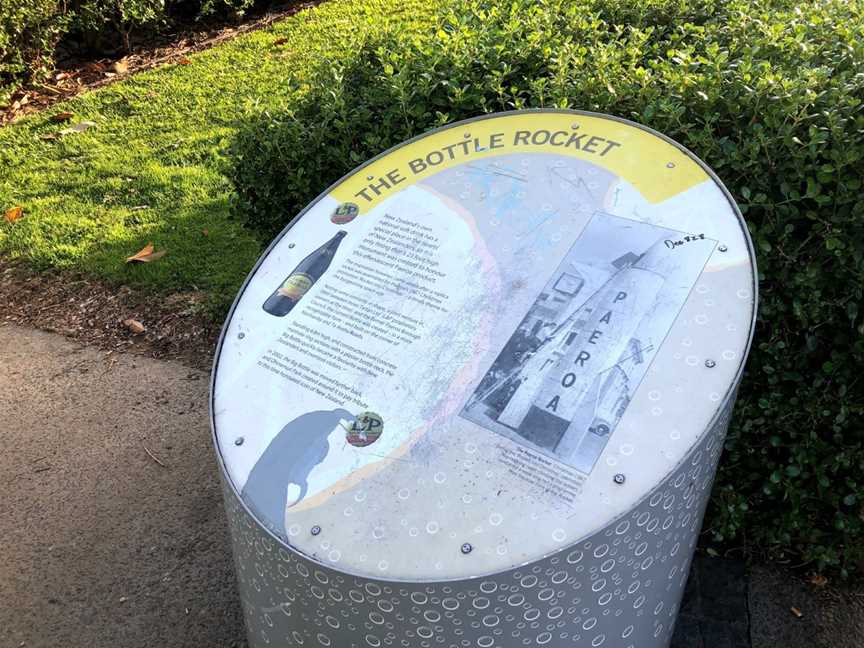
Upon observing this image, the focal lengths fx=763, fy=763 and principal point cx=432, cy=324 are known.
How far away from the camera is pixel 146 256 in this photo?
4.46 meters

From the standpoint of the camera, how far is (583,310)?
5.81 feet

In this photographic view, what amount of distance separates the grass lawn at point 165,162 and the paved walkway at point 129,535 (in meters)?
0.70

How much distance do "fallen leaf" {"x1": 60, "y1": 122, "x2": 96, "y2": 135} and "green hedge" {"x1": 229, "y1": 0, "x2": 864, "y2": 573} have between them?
3445mm

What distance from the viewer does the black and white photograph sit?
5.28 feet

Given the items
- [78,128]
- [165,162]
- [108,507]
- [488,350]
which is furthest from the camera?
[78,128]

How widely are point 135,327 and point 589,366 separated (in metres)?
3.08

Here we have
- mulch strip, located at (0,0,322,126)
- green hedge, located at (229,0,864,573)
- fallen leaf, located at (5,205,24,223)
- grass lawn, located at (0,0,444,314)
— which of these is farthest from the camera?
mulch strip, located at (0,0,322,126)

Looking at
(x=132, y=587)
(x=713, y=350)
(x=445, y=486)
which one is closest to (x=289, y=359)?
(x=445, y=486)

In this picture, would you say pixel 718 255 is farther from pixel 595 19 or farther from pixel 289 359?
pixel 595 19

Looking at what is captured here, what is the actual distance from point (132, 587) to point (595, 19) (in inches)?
113

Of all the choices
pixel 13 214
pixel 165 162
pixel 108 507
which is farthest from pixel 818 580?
pixel 13 214

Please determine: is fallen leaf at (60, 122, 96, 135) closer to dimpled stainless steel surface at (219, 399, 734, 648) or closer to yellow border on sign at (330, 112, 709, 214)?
yellow border on sign at (330, 112, 709, 214)

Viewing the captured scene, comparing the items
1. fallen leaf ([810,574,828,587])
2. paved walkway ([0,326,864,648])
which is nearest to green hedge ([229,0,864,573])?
fallen leaf ([810,574,828,587])

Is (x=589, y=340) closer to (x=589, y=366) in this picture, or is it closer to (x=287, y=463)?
(x=589, y=366)
